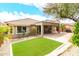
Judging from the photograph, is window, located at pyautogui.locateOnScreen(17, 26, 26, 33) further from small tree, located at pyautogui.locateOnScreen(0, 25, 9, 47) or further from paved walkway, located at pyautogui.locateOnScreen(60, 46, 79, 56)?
paved walkway, located at pyautogui.locateOnScreen(60, 46, 79, 56)

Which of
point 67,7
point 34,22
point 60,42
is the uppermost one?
point 67,7

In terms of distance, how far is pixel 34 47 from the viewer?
2424 mm

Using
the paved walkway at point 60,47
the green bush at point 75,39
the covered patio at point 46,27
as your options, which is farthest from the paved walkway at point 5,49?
the green bush at point 75,39

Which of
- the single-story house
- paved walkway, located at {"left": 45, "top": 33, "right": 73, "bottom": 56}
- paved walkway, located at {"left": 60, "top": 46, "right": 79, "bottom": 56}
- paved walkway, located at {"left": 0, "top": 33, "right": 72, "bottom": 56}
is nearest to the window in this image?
the single-story house

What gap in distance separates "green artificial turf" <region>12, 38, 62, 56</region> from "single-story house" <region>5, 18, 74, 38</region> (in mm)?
102

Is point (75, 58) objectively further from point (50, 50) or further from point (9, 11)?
point (9, 11)

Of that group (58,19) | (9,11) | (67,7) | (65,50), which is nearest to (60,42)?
(65,50)

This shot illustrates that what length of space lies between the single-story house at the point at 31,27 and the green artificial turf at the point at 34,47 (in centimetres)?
10

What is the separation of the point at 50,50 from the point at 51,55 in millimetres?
66

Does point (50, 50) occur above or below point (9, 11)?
below

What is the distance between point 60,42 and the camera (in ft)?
8.21

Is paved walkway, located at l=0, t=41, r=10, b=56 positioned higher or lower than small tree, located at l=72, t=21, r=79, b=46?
lower

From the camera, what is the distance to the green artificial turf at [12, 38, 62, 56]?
2410 mm

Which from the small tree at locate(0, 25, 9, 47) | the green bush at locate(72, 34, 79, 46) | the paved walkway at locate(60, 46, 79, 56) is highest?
the small tree at locate(0, 25, 9, 47)
